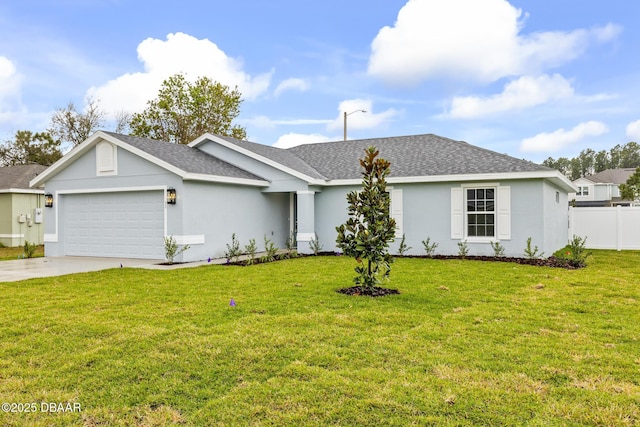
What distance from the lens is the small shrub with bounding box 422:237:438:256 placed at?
1354cm

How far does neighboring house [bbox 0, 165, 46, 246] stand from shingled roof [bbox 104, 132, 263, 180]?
10.9 meters

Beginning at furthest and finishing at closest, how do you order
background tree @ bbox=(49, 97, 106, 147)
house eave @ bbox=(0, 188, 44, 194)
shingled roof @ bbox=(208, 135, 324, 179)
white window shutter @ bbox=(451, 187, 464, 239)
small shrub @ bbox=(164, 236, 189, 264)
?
background tree @ bbox=(49, 97, 106, 147) < house eave @ bbox=(0, 188, 44, 194) < shingled roof @ bbox=(208, 135, 324, 179) < white window shutter @ bbox=(451, 187, 464, 239) < small shrub @ bbox=(164, 236, 189, 264)

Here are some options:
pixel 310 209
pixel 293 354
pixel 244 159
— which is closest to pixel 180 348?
pixel 293 354

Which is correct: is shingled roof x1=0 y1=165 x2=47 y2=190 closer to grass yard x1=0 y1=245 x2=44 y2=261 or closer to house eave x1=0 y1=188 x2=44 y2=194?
house eave x1=0 y1=188 x2=44 y2=194

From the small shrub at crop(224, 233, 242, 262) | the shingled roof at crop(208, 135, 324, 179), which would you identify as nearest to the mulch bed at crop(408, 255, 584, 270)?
the shingled roof at crop(208, 135, 324, 179)

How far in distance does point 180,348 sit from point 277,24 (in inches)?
505

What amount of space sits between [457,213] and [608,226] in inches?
298

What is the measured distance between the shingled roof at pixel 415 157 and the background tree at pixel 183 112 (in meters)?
15.4

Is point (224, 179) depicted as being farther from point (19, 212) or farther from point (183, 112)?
point (183, 112)

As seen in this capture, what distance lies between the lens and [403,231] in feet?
46.4

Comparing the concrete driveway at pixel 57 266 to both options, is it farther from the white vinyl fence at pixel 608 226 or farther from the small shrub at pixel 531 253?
the white vinyl fence at pixel 608 226

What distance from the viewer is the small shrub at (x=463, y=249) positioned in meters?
13.0

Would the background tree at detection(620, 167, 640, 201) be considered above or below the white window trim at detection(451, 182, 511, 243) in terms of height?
above

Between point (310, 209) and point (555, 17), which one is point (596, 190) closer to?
point (555, 17)
